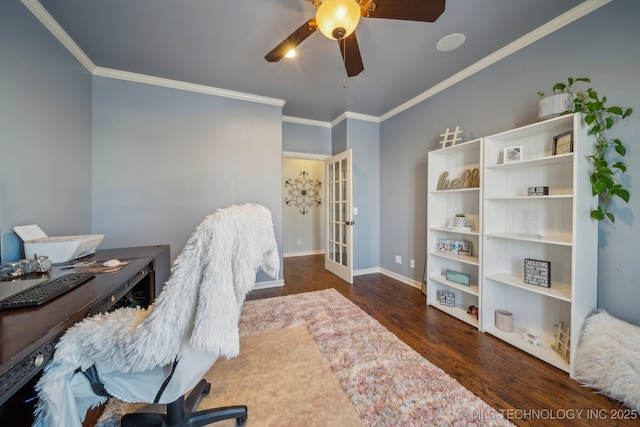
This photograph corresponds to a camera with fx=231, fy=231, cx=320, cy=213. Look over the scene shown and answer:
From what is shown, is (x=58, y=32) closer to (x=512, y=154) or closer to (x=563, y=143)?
(x=512, y=154)

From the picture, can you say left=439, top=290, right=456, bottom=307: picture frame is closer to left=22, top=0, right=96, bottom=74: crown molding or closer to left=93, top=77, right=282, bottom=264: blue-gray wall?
left=93, top=77, right=282, bottom=264: blue-gray wall

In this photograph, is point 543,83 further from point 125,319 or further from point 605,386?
point 125,319

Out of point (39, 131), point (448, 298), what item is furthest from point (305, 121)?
point (448, 298)

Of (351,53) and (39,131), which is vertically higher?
(351,53)

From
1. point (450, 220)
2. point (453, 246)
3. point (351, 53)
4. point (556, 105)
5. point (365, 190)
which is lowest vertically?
point (453, 246)

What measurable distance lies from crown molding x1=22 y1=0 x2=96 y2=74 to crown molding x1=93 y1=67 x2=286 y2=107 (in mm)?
136

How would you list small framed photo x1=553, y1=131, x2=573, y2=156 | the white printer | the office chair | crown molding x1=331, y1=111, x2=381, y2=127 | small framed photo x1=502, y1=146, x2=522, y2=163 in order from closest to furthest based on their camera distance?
the office chair
the white printer
small framed photo x1=553, y1=131, x2=573, y2=156
small framed photo x1=502, y1=146, x2=522, y2=163
crown molding x1=331, y1=111, x2=381, y2=127

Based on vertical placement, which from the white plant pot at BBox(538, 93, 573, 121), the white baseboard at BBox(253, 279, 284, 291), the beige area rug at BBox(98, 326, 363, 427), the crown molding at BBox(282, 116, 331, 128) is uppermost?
the crown molding at BBox(282, 116, 331, 128)

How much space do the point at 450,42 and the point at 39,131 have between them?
10.8 ft

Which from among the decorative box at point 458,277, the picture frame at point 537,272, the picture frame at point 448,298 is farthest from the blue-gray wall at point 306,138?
the picture frame at point 537,272

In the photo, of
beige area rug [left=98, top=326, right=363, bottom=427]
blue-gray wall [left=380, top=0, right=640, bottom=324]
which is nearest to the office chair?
beige area rug [left=98, top=326, right=363, bottom=427]

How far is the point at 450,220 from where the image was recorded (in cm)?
261

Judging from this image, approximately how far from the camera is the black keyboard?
2.67 ft

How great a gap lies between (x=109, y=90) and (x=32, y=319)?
2.72m
